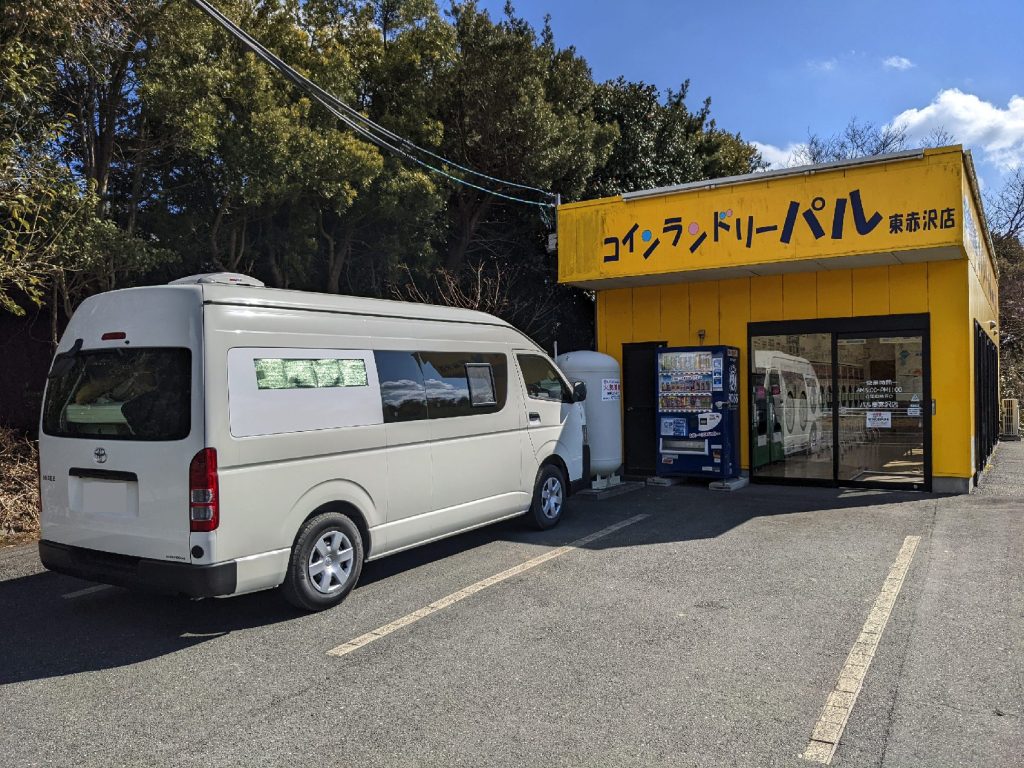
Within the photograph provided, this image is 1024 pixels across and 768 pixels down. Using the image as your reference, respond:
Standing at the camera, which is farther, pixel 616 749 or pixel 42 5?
pixel 42 5

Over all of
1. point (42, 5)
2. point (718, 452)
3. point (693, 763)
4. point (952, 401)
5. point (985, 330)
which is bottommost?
point (693, 763)

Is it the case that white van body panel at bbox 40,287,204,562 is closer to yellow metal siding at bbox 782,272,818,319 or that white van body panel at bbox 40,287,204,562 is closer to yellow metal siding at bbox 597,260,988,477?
yellow metal siding at bbox 597,260,988,477

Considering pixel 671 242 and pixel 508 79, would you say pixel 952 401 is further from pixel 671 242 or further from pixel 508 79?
pixel 508 79

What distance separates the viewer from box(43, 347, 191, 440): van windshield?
4352mm

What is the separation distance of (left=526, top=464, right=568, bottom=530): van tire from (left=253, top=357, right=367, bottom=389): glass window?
2.48 meters

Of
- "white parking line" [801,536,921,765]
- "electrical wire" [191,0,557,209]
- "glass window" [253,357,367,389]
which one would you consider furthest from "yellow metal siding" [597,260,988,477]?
"glass window" [253,357,367,389]

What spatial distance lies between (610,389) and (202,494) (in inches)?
258

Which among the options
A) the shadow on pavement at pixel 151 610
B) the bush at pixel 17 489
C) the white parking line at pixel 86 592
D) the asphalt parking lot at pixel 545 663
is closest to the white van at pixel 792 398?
the shadow on pavement at pixel 151 610

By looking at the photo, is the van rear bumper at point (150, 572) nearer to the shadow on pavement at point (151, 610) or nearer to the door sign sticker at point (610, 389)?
the shadow on pavement at point (151, 610)

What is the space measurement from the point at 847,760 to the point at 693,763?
62 cm

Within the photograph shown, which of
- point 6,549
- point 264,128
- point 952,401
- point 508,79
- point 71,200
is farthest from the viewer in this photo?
point 508,79

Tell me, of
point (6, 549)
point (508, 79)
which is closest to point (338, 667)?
point (6, 549)

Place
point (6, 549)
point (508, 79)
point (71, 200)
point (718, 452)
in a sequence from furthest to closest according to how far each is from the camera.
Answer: point (508, 79), point (718, 452), point (71, 200), point (6, 549)

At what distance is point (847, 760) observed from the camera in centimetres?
297
